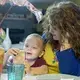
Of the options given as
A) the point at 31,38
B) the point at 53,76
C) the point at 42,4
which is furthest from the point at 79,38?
the point at 42,4

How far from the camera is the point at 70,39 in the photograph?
5.30ft

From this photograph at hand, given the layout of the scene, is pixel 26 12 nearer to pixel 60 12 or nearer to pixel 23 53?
pixel 60 12

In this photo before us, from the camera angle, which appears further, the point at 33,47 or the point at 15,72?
the point at 33,47

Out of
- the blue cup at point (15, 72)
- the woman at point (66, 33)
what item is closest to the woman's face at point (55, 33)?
the woman at point (66, 33)

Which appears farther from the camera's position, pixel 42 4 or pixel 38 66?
pixel 42 4

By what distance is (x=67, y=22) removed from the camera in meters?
1.64

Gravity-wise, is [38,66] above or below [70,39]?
below

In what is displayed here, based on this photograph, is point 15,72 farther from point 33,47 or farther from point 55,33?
point 55,33

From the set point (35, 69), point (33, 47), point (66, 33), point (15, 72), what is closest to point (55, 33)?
point (66, 33)

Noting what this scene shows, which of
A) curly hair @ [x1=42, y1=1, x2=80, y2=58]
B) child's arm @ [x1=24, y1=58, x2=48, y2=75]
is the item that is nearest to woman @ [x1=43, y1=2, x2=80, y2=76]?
curly hair @ [x1=42, y1=1, x2=80, y2=58]

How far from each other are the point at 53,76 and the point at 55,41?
0.48 metres

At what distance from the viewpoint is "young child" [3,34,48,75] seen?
56.0 inches

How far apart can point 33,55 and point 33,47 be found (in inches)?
2.2

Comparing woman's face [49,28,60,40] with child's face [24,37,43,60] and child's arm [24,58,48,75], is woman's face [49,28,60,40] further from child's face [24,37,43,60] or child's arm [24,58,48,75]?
child's arm [24,58,48,75]
